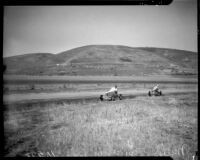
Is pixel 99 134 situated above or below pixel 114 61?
below

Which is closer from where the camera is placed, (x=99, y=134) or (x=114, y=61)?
(x=99, y=134)

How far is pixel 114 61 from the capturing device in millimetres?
59125

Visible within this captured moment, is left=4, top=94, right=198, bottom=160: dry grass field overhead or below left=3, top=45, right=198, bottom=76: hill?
below

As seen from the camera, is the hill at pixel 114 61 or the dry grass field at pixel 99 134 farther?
the hill at pixel 114 61

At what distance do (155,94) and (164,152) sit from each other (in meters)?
9.63

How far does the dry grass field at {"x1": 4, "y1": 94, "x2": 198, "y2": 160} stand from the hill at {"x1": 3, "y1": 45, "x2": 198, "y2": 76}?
1484 inches

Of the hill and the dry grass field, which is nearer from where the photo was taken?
the dry grass field

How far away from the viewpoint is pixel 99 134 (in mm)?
4984

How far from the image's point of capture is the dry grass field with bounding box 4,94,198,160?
13.3ft

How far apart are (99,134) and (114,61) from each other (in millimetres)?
55183

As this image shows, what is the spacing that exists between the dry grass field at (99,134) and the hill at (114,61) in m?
37.7

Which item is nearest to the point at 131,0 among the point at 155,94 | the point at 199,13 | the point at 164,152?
the point at 199,13

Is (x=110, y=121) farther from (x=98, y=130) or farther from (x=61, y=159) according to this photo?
(x=61, y=159)

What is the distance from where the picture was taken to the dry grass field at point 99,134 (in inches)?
159
